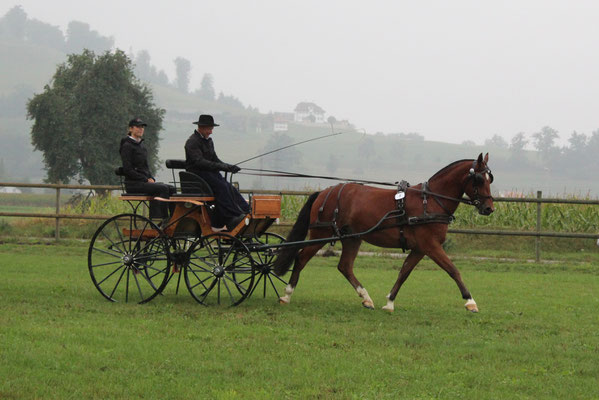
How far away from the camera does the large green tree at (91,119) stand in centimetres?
5016

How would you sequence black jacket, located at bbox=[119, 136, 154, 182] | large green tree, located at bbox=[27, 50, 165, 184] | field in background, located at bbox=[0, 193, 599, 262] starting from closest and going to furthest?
1. black jacket, located at bbox=[119, 136, 154, 182]
2. field in background, located at bbox=[0, 193, 599, 262]
3. large green tree, located at bbox=[27, 50, 165, 184]

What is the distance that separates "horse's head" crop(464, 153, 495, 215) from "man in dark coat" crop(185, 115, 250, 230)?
2873 mm

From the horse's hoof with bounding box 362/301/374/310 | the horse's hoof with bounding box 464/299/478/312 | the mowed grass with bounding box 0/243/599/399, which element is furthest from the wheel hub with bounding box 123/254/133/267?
the horse's hoof with bounding box 464/299/478/312

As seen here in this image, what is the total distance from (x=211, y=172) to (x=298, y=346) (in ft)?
11.6

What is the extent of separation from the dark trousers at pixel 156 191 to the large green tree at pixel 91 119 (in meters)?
40.5

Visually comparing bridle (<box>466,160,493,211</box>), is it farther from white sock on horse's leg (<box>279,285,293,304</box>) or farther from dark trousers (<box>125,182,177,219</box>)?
dark trousers (<box>125,182,177,219</box>)

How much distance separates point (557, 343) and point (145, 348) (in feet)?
13.1

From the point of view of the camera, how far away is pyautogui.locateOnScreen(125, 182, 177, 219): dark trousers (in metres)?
10.1

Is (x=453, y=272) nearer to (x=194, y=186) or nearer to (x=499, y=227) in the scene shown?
(x=194, y=186)

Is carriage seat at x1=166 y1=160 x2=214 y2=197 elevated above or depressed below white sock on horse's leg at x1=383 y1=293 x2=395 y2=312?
above

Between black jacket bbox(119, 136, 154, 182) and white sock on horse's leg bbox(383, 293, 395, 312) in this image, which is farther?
black jacket bbox(119, 136, 154, 182)

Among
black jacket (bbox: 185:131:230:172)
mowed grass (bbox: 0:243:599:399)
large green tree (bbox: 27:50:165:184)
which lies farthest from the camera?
large green tree (bbox: 27:50:165:184)

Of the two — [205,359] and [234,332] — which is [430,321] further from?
[205,359]

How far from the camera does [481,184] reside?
966 cm
